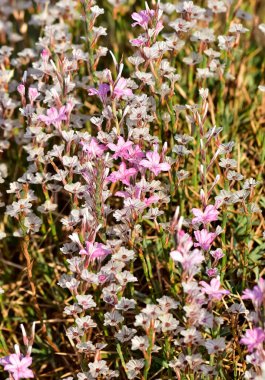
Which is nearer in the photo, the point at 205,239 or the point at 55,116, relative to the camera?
the point at 205,239

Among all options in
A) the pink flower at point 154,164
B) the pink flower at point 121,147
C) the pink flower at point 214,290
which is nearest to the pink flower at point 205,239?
the pink flower at point 214,290

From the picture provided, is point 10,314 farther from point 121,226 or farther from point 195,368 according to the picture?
point 195,368

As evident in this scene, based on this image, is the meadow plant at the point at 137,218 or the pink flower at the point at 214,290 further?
the meadow plant at the point at 137,218

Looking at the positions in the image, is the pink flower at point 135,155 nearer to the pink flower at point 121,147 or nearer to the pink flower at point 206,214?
the pink flower at point 121,147

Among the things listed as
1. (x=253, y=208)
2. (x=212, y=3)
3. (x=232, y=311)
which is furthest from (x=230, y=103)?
(x=232, y=311)

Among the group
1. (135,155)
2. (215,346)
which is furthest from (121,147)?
(215,346)

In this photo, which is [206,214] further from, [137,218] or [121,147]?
[121,147]

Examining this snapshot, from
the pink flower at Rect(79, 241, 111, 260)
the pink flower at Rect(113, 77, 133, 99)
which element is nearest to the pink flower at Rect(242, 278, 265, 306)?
the pink flower at Rect(79, 241, 111, 260)
